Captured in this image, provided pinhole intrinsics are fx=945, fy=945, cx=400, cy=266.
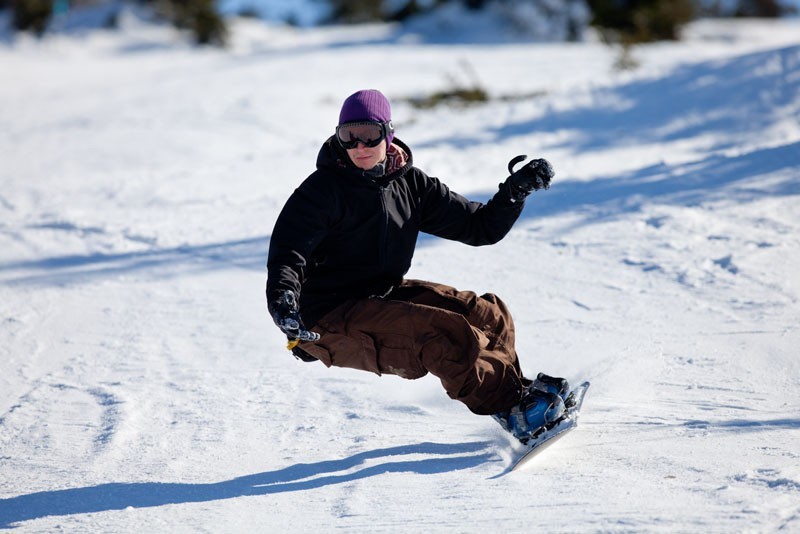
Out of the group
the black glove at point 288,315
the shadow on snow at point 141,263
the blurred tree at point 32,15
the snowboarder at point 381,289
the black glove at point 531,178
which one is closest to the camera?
the black glove at point 288,315

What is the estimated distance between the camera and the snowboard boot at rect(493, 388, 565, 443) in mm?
3332

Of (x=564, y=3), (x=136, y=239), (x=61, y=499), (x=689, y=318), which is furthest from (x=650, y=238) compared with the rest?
(x=564, y=3)

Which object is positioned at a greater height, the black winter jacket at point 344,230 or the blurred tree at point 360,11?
the blurred tree at point 360,11

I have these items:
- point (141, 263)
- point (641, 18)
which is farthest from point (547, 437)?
point (641, 18)

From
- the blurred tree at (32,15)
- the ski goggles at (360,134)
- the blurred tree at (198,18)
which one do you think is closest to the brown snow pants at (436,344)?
the ski goggles at (360,134)

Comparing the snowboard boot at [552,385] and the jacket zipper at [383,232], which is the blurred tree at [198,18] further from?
the snowboard boot at [552,385]

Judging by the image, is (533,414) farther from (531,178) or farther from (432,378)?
(432,378)

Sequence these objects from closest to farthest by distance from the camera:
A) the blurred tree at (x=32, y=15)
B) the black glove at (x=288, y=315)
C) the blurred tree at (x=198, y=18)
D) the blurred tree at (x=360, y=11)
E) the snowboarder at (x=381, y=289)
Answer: the black glove at (x=288, y=315) < the snowboarder at (x=381, y=289) < the blurred tree at (x=198, y=18) < the blurred tree at (x=32, y=15) < the blurred tree at (x=360, y=11)

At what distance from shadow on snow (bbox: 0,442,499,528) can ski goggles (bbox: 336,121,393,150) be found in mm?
1157

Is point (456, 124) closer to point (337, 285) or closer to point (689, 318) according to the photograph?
point (689, 318)

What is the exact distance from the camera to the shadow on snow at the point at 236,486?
10.4ft

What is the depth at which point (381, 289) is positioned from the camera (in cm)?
353

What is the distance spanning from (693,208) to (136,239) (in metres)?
3.90

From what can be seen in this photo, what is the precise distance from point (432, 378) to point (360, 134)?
1.42 meters
